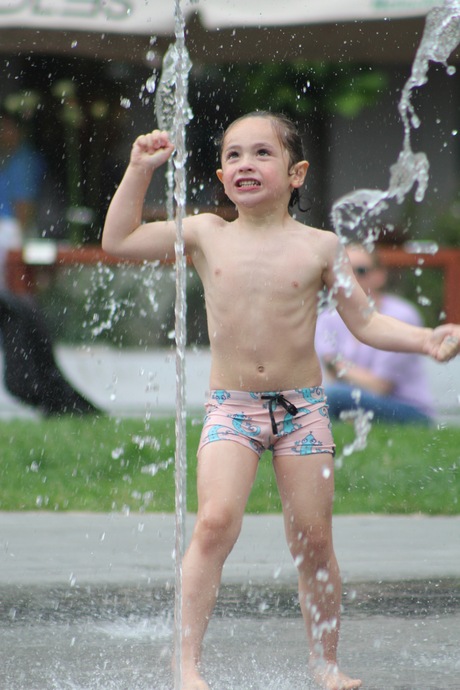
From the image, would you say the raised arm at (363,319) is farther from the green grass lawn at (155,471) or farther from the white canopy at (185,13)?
the white canopy at (185,13)

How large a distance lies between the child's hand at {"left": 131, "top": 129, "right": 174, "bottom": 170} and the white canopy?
5.30 metres

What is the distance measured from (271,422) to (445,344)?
1.47 ft

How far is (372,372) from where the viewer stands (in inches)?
264

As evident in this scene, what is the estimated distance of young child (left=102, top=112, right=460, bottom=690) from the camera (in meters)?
3.00

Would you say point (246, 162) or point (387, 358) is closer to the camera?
point (246, 162)

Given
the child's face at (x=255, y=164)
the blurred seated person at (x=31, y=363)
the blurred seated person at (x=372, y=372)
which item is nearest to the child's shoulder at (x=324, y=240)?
the child's face at (x=255, y=164)

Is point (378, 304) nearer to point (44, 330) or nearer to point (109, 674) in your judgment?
point (44, 330)

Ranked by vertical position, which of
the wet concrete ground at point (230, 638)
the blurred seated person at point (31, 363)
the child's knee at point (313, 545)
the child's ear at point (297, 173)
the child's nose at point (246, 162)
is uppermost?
the child's nose at point (246, 162)

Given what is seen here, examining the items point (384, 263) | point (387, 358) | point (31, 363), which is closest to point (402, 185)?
point (384, 263)

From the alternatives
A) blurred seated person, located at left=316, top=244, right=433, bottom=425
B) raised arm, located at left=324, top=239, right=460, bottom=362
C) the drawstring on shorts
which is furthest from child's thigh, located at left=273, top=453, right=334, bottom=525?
blurred seated person, located at left=316, top=244, right=433, bottom=425

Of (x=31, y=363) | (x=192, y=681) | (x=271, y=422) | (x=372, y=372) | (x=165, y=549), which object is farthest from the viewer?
(x=31, y=363)

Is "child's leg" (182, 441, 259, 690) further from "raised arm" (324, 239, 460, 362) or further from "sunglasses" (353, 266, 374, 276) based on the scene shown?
"sunglasses" (353, 266, 374, 276)

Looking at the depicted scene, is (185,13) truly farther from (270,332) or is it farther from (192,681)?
(192,681)

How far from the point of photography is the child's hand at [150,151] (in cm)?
310
